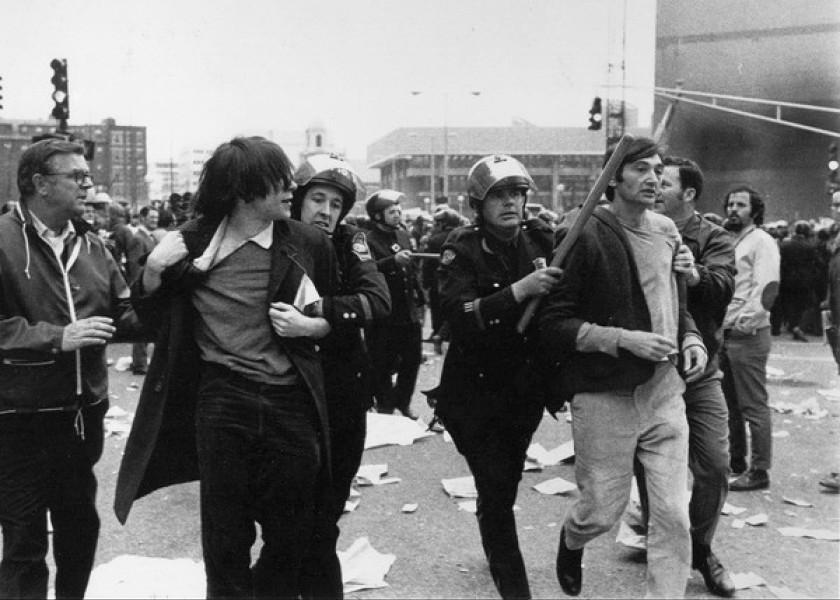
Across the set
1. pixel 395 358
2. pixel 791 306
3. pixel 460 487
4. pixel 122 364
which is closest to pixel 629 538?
pixel 460 487

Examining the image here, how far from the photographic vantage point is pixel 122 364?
11938mm

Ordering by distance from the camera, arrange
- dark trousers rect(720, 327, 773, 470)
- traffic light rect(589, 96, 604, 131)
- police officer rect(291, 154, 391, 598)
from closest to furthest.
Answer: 1. police officer rect(291, 154, 391, 598)
2. dark trousers rect(720, 327, 773, 470)
3. traffic light rect(589, 96, 604, 131)

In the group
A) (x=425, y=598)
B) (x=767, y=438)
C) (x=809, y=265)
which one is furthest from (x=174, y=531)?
(x=809, y=265)

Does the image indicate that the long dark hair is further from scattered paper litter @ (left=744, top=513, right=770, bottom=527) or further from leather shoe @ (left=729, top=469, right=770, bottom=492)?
leather shoe @ (left=729, top=469, right=770, bottom=492)

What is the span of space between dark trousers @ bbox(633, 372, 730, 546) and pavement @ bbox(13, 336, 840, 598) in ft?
1.09

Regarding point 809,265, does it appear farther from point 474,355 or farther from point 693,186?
point 474,355

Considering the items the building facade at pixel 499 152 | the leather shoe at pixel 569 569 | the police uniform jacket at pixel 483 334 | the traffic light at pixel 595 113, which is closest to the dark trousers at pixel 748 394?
the leather shoe at pixel 569 569

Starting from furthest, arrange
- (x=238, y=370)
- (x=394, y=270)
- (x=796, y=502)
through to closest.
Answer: (x=394, y=270) < (x=796, y=502) < (x=238, y=370)

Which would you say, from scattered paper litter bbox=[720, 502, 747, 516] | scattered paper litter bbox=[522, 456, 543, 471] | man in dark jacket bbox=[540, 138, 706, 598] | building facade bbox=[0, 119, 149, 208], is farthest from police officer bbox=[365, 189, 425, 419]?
man in dark jacket bbox=[540, 138, 706, 598]

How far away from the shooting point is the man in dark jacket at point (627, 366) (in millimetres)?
3898

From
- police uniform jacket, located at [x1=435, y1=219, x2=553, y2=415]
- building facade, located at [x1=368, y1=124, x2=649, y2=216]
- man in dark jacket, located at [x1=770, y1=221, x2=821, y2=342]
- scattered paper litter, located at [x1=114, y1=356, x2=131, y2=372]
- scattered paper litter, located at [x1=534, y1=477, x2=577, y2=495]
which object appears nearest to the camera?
police uniform jacket, located at [x1=435, y1=219, x2=553, y2=415]

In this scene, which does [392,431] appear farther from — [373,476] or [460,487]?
[460,487]

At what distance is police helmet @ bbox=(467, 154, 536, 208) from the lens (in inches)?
170

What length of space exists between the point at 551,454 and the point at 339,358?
3.71 metres
